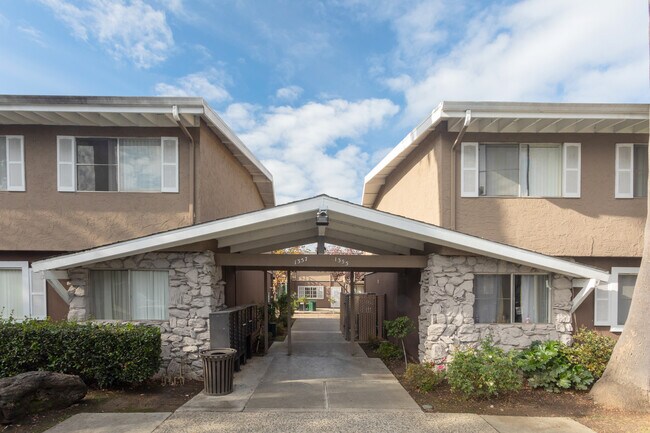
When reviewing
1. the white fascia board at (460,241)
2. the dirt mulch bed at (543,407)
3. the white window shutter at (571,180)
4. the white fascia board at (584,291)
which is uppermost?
the white window shutter at (571,180)

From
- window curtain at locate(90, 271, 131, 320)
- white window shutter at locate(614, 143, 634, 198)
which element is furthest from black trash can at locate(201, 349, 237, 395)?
white window shutter at locate(614, 143, 634, 198)

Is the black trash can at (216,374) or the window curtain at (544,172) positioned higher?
the window curtain at (544,172)

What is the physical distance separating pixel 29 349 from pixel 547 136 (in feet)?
37.8

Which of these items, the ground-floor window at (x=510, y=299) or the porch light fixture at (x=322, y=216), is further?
the ground-floor window at (x=510, y=299)

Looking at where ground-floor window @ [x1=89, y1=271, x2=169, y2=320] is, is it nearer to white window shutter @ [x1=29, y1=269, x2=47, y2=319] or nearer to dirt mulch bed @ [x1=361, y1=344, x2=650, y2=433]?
white window shutter @ [x1=29, y1=269, x2=47, y2=319]

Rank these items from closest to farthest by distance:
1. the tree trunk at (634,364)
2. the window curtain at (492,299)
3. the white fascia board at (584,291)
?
the tree trunk at (634,364)
the white fascia board at (584,291)
the window curtain at (492,299)

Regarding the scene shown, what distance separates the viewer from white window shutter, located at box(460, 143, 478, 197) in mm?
8508

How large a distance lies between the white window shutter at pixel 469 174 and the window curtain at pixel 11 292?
1051cm

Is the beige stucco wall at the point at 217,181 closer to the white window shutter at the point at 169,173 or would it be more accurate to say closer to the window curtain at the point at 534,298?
the white window shutter at the point at 169,173

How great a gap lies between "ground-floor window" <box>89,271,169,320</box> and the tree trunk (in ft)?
28.2

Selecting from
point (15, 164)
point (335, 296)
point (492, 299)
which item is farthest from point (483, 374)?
point (335, 296)

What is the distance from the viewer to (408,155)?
35.5 ft

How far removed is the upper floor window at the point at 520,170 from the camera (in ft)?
27.9

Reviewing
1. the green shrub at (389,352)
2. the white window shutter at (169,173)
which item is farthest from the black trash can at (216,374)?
the green shrub at (389,352)
